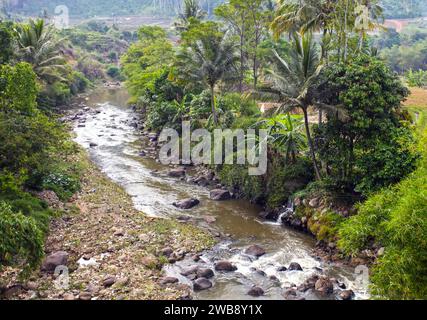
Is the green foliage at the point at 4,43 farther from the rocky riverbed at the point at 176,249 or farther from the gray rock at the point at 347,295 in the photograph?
the gray rock at the point at 347,295

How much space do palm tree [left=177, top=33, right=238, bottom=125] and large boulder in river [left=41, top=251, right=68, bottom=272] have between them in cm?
1364

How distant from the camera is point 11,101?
19.3 m

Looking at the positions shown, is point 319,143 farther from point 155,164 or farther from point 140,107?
point 140,107

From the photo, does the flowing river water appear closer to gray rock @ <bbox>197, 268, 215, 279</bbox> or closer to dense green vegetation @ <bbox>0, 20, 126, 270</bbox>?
gray rock @ <bbox>197, 268, 215, 279</bbox>

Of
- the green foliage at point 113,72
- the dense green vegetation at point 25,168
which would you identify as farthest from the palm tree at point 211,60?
the green foliage at point 113,72

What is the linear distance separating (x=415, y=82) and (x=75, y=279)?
142 ft

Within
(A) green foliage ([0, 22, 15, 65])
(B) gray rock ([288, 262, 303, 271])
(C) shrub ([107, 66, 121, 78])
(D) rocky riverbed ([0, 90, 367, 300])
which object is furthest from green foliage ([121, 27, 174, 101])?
(B) gray rock ([288, 262, 303, 271])

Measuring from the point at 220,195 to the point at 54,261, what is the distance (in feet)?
29.7

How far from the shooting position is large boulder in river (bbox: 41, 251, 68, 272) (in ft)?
43.3

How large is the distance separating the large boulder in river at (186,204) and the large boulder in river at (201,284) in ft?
21.6

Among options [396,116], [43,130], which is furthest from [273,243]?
[43,130]

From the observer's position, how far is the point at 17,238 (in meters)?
11.0

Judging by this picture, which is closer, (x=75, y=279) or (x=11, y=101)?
(x=75, y=279)

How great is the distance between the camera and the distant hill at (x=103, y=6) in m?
128
